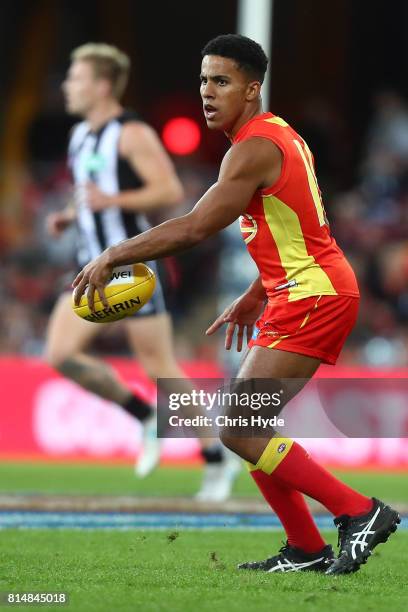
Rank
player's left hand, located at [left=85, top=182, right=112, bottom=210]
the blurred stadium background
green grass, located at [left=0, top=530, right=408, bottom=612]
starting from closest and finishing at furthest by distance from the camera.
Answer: green grass, located at [left=0, top=530, right=408, bottom=612]
player's left hand, located at [left=85, top=182, right=112, bottom=210]
the blurred stadium background

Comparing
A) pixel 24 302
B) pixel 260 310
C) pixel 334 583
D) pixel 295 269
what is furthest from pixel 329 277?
pixel 24 302

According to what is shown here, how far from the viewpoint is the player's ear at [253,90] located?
5.25 m

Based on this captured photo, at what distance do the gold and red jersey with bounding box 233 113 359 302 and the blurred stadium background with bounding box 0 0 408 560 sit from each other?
312 centimetres

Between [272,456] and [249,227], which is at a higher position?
[249,227]

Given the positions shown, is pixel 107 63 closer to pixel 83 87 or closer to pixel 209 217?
pixel 83 87

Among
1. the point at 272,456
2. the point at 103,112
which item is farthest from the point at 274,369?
the point at 103,112

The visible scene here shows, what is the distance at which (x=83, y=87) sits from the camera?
28.0ft

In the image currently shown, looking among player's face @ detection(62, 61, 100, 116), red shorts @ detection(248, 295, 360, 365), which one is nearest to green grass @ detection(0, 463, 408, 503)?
player's face @ detection(62, 61, 100, 116)

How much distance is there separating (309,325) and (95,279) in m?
0.87

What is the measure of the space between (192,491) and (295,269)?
4224 millimetres

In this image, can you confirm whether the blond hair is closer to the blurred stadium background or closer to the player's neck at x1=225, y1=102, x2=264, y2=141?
the blurred stadium background

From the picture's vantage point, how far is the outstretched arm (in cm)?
495

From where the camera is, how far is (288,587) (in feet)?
15.9

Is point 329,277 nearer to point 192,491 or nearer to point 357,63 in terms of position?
point 192,491
